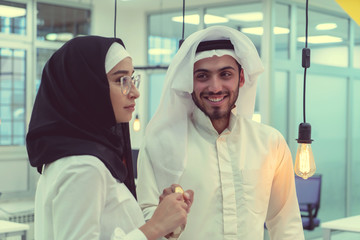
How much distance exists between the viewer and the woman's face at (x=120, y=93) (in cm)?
172

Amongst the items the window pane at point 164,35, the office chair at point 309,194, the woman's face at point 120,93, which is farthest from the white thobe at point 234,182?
the window pane at point 164,35

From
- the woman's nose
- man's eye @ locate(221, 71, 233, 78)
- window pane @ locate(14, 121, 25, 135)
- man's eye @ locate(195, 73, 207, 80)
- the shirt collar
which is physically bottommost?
window pane @ locate(14, 121, 25, 135)

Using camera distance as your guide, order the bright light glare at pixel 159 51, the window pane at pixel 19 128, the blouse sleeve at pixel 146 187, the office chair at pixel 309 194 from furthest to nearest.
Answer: the bright light glare at pixel 159 51 → the window pane at pixel 19 128 → the office chair at pixel 309 194 → the blouse sleeve at pixel 146 187

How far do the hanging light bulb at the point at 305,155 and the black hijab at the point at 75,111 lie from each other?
1.13 metres

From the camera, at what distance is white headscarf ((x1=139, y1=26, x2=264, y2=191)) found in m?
2.19

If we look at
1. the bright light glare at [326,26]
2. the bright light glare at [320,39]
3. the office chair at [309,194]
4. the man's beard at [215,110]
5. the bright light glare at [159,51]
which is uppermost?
the bright light glare at [326,26]

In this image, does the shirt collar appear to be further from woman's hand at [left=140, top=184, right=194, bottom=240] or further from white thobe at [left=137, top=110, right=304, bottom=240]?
woman's hand at [left=140, top=184, right=194, bottom=240]

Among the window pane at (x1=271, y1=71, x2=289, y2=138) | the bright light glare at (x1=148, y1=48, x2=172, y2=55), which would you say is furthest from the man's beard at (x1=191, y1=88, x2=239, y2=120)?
the bright light glare at (x1=148, y1=48, x2=172, y2=55)

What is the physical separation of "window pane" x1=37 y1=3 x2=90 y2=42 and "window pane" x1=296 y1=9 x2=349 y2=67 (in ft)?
10.8

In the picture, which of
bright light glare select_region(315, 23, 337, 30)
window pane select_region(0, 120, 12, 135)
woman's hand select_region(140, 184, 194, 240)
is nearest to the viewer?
woman's hand select_region(140, 184, 194, 240)

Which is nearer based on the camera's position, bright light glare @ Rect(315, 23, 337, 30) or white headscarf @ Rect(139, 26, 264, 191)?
white headscarf @ Rect(139, 26, 264, 191)

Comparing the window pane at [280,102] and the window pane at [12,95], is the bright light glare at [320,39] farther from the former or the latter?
the window pane at [12,95]

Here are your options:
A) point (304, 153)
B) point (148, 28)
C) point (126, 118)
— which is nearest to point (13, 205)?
point (148, 28)

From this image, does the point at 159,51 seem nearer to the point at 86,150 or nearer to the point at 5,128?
the point at 5,128
